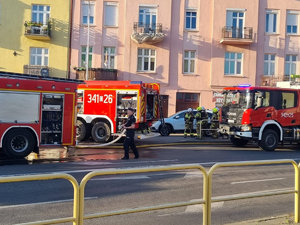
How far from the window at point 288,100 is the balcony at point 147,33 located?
14472 millimetres

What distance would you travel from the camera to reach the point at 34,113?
43.0 ft

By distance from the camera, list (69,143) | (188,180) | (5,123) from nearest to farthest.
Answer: (188,180) < (5,123) < (69,143)

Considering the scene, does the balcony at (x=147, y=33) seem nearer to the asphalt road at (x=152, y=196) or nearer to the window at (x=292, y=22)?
the window at (x=292, y=22)

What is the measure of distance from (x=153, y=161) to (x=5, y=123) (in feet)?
15.2

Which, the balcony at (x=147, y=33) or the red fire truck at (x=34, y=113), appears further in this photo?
the balcony at (x=147, y=33)

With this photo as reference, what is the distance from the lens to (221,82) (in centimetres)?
3181

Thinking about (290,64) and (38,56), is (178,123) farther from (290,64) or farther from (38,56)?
(290,64)

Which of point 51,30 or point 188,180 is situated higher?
point 51,30

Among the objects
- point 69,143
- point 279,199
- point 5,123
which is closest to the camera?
point 279,199

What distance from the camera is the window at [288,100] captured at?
1748 centimetres

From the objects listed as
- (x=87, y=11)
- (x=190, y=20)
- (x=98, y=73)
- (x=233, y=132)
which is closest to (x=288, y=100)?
(x=233, y=132)

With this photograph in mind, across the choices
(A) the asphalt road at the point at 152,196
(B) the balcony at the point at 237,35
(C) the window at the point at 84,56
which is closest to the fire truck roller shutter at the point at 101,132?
(A) the asphalt road at the point at 152,196

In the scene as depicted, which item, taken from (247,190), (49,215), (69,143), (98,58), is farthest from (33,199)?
(98,58)

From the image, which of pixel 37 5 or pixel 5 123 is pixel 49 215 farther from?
pixel 37 5
